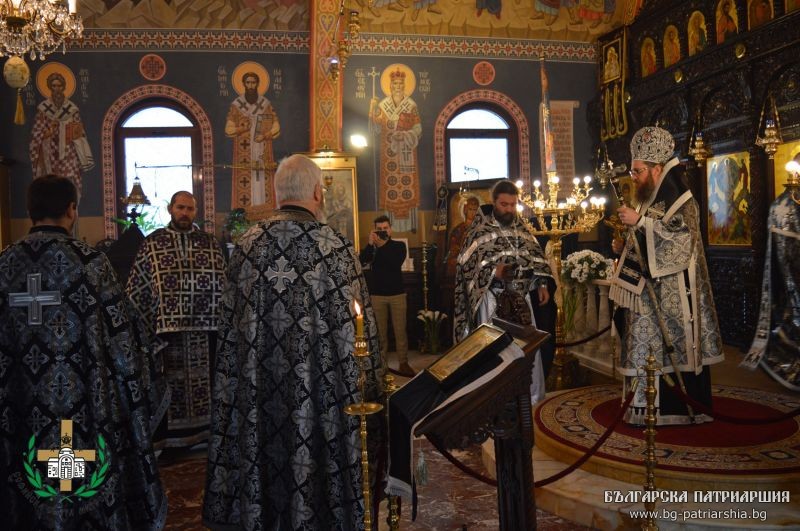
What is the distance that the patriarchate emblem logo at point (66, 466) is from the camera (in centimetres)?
309

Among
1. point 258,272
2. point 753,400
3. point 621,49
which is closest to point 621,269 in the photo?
point 753,400

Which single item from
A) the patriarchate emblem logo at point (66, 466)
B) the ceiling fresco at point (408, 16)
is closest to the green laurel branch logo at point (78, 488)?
the patriarchate emblem logo at point (66, 466)

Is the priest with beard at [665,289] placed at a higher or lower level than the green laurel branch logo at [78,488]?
higher

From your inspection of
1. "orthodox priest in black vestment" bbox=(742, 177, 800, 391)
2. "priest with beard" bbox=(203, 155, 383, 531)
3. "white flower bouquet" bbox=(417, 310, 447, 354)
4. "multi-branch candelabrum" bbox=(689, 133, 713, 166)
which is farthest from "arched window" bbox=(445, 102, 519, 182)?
"priest with beard" bbox=(203, 155, 383, 531)

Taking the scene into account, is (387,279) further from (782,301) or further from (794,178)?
(794,178)

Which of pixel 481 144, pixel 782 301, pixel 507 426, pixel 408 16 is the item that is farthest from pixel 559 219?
pixel 408 16

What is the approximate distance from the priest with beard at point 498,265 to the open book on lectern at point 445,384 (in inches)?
122

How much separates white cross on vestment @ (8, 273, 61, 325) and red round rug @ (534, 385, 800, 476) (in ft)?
11.0

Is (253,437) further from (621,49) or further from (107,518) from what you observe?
(621,49)

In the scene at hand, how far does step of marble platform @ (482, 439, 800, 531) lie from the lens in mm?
3688

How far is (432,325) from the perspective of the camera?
10.3 meters

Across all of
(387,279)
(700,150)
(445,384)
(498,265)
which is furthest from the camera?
(700,150)

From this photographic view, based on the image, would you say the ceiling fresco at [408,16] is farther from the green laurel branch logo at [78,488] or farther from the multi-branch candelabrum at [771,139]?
the green laurel branch logo at [78,488]

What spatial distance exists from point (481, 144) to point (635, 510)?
867 centimetres
